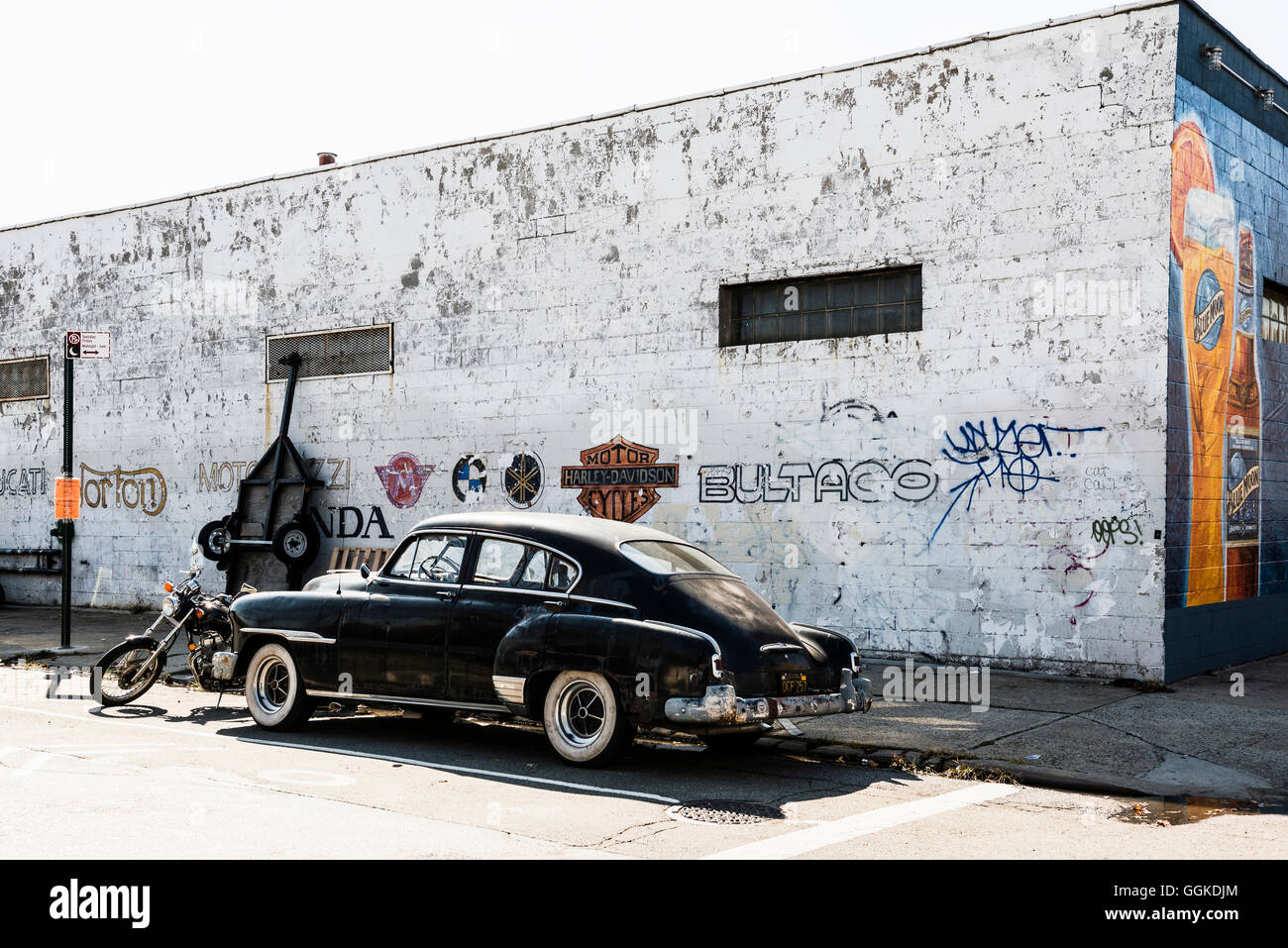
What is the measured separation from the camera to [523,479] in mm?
15789

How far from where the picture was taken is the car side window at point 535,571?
861 cm

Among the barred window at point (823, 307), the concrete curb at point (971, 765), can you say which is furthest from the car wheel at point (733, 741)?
the barred window at point (823, 307)

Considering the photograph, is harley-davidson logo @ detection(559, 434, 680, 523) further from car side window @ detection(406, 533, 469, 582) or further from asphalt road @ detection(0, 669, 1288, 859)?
car side window @ detection(406, 533, 469, 582)

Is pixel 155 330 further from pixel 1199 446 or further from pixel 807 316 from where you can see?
pixel 1199 446

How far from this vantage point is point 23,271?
21375 mm

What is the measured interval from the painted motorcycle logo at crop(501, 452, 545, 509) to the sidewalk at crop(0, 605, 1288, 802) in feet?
17.0

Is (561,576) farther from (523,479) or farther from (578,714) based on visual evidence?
(523,479)

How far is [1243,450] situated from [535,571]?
9005mm

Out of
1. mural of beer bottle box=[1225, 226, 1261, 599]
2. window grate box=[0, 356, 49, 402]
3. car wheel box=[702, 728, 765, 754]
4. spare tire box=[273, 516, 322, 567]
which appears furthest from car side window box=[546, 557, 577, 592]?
window grate box=[0, 356, 49, 402]

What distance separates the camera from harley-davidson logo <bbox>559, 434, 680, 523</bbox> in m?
14.8

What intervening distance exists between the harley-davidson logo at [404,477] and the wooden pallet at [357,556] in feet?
2.30

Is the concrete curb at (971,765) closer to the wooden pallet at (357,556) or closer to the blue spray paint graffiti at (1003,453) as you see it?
the blue spray paint graffiti at (1003,453)
